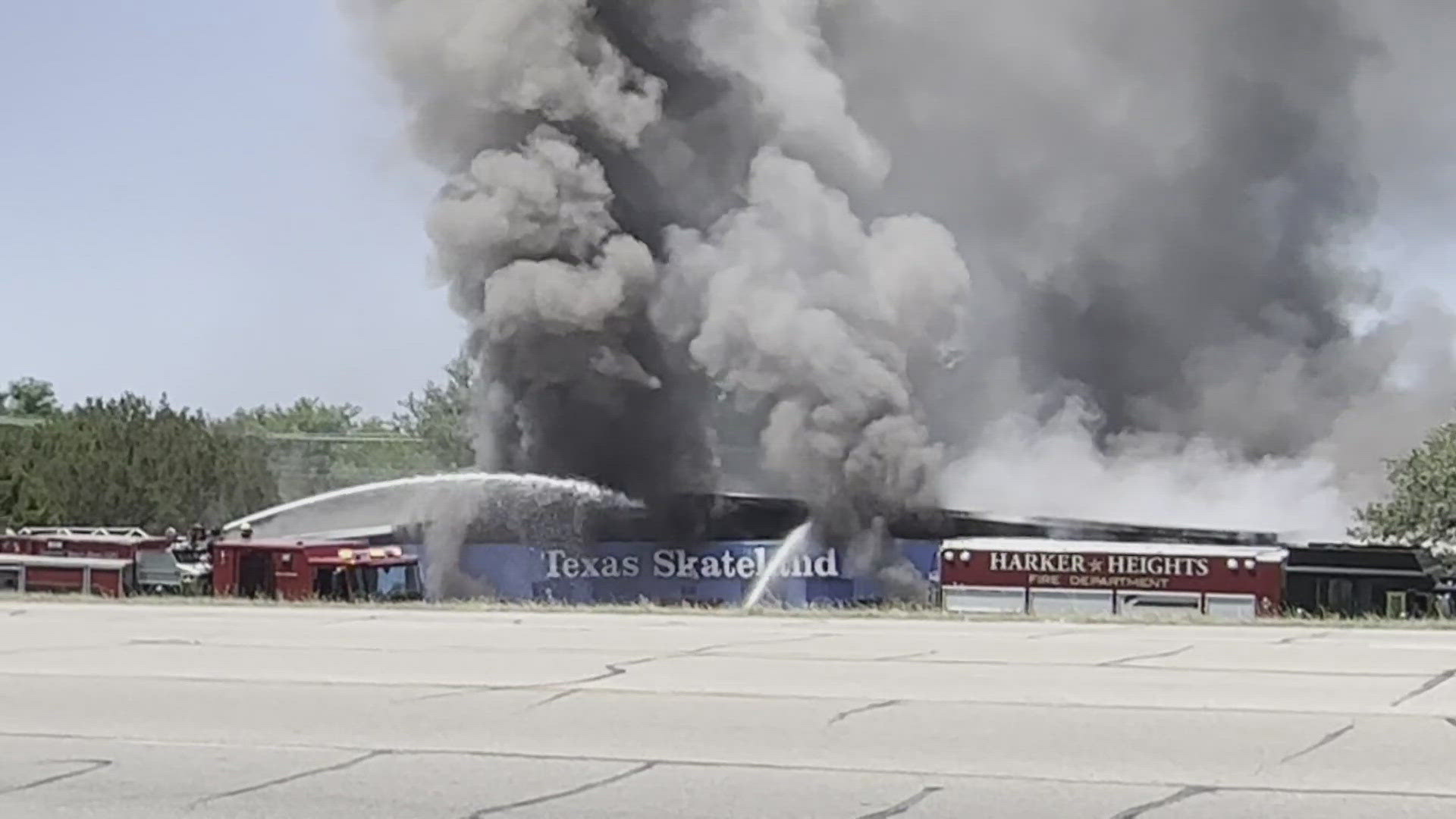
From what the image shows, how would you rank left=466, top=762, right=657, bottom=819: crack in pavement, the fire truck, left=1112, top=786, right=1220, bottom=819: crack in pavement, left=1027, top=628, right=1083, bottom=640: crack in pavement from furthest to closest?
the fire truck < left=1027, top=628, right=1083, bottom=640: crack in pavement < left=466, top=762, right=657, bottom=819: crack in pavement < left=1112, top=786, right=1220, bottom=819: crack in pavement

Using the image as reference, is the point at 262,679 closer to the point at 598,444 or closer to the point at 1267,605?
the point at 1267,605

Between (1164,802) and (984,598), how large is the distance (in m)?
16.1

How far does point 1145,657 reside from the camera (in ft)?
40.4

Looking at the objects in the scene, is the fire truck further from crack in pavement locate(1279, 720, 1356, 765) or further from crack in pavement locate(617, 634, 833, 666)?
crack in pavement locate(1279, 720, 1356, 765)

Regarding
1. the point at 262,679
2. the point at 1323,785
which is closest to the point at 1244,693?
the point at 1323,785

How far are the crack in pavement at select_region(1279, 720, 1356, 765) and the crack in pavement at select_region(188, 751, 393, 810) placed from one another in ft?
12.4

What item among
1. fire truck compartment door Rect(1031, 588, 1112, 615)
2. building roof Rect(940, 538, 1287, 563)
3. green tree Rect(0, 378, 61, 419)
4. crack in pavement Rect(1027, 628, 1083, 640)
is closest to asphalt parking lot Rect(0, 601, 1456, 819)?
crack in pavement Rect(1027, 628, 1083, 640)

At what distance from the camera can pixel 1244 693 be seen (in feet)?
32.5

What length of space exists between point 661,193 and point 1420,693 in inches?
1243

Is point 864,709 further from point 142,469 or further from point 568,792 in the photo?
point 142,469

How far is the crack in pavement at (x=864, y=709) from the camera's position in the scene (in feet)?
29.6

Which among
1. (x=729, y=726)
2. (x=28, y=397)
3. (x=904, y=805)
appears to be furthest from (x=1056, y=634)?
(x=28, y=397)

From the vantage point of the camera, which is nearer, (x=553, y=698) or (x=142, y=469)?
(x=553, y=698)

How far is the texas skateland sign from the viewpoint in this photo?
124 feet
